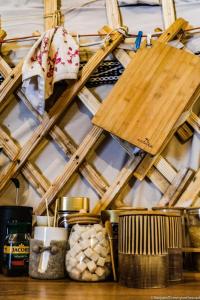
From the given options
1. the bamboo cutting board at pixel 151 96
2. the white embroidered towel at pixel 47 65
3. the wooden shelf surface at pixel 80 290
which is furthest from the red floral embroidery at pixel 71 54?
the wooden shelf surface at pixel 80 290

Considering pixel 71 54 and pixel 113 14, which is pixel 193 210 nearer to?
pixel 71 54

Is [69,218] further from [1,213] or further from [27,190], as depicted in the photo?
[27,190]

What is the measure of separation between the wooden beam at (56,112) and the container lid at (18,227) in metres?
0.21

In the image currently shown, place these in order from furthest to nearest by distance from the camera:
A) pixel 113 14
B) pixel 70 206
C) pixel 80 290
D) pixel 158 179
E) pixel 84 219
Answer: pixel 113 14 < pixel 158 179 < pixel 70 206 < pixel 84 219 < pixel 80 290

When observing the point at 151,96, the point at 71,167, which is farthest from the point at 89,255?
the point at 151,96

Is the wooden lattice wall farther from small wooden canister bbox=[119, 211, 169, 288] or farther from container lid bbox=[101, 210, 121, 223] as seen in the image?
small wooden canister bbox=[119, 211, 169, 288]

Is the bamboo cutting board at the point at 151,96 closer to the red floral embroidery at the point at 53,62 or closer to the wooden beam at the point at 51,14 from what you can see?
the red floral embroidery at the point at 53,62

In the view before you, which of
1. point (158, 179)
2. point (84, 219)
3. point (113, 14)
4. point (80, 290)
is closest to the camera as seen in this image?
point (80, 290)

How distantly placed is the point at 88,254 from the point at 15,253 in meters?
0.17

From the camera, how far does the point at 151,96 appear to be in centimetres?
91

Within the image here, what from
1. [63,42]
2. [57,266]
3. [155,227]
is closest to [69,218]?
[57,266]

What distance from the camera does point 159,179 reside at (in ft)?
3.18

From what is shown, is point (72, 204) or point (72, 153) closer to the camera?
point (72, 204)

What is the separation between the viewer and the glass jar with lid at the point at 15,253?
2.50ft
